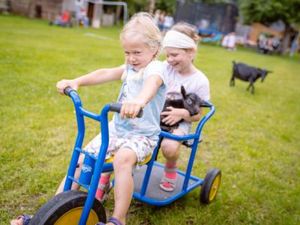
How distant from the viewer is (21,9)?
2322cm

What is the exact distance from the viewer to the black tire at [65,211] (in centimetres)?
188

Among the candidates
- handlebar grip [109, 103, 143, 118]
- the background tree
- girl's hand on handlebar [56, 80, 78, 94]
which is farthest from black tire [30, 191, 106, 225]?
the background tree

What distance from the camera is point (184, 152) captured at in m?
4.39

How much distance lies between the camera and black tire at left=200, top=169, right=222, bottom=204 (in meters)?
3.13

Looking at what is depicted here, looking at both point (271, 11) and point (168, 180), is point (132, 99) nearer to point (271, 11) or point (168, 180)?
point (168, 180)

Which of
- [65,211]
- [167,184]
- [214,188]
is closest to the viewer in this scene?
[65,211]

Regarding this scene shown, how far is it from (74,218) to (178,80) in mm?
1556

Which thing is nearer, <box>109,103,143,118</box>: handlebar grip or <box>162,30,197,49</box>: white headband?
<box>109,103,143,118</box>: handlebar grip

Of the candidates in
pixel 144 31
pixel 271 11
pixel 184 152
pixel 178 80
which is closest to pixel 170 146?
pixel 178 80

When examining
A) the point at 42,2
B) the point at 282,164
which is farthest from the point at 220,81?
the point at 42,2

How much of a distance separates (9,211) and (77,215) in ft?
2.99

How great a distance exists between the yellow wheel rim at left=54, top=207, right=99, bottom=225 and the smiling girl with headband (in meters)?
0.88

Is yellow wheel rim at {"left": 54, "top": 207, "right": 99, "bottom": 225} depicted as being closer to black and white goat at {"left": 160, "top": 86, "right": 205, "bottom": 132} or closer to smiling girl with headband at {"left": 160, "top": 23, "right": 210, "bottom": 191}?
smiling girl with headband at {"left": 160, "top": 23, "right": 210, "bottom": 191}

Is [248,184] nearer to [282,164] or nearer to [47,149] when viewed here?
[282,164]
